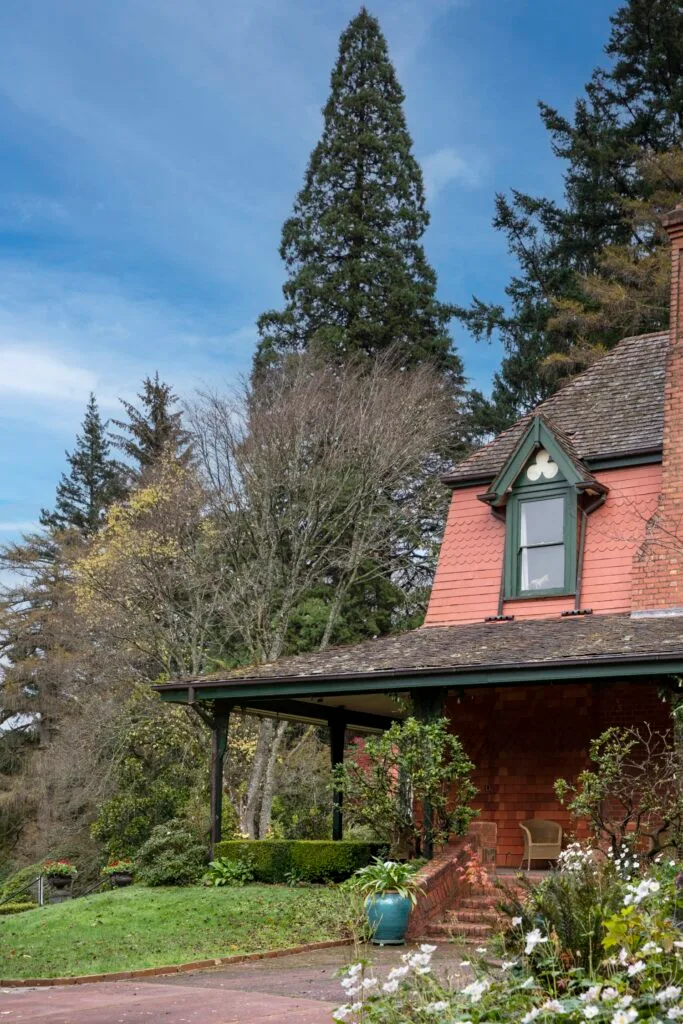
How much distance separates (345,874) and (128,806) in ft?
34.4

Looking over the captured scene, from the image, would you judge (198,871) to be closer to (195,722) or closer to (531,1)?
(195,722)

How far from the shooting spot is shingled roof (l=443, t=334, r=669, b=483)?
1788cm

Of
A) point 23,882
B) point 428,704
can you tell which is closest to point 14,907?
point 23,882

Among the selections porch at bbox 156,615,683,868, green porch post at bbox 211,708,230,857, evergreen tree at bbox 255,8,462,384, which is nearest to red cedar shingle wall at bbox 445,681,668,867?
porch at bbox 156,615,683,868

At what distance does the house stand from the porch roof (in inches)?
1.5

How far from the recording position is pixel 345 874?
16469mm

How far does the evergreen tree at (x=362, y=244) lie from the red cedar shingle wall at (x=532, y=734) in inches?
744

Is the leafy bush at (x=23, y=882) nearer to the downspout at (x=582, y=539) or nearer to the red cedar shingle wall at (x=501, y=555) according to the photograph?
the red cedar shingle wall at (x=501, y=555)

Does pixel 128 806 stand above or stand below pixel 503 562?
below

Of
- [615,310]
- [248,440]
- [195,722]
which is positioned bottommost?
[195,722]

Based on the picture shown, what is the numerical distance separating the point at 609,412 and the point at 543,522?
7.75 feet

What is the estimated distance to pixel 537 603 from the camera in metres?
17.5

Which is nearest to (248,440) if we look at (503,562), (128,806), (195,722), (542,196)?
(195,722)

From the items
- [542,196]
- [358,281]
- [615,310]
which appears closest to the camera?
[615,310]
